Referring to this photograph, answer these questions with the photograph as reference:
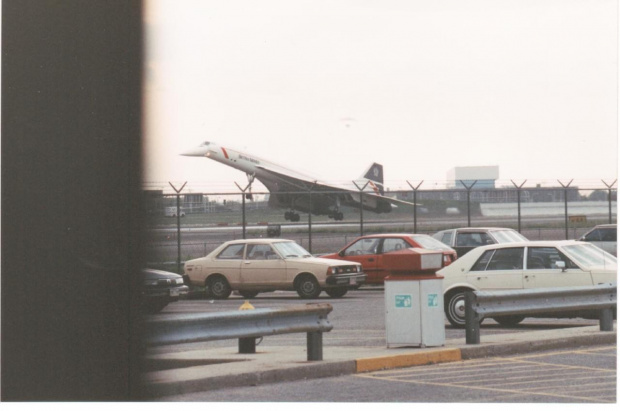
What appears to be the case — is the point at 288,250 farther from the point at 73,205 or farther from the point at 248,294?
the point at 73,205

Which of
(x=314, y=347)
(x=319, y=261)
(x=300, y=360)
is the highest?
(x=319, y=261)

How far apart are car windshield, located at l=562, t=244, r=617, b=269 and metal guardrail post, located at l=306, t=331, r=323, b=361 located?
17.3 ft

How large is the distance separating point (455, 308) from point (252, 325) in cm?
493

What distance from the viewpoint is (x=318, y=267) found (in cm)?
2052

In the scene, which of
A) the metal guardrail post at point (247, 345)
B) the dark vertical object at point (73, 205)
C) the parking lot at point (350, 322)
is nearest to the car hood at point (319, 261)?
the parking lot at point (350, 322)

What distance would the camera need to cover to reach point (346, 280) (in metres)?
20.6

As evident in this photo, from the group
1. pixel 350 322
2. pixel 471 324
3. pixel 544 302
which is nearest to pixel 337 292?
pixel 350 322

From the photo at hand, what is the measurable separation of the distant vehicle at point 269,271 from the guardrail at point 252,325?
9.84m

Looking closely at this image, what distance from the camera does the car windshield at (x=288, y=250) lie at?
68.8 ft

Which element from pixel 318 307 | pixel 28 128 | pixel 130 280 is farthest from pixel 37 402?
pixel 318 307

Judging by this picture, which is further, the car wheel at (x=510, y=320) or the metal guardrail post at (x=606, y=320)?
the car wheel at (x=510, y=320)

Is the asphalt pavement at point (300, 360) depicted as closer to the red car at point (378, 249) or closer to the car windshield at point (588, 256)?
the car windshield at point (588, 256)
